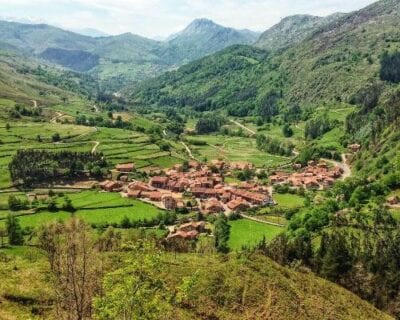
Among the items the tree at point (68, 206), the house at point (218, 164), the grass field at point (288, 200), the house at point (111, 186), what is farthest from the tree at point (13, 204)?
the house at point (218, 164)

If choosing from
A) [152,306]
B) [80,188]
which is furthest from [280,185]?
[152,306]

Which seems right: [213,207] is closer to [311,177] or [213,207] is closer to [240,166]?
[311,177]

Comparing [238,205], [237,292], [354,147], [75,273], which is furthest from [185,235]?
[354,147]

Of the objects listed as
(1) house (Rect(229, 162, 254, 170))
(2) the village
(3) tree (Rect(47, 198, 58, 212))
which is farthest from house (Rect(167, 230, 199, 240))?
(1) house (Rect(229, 162, 254, 170))

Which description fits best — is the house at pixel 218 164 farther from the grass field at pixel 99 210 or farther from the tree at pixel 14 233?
the tree at pixel 14 233

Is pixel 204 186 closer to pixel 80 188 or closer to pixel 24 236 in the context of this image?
pixel 80 188

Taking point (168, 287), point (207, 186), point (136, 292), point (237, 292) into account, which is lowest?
point (207, 186)
